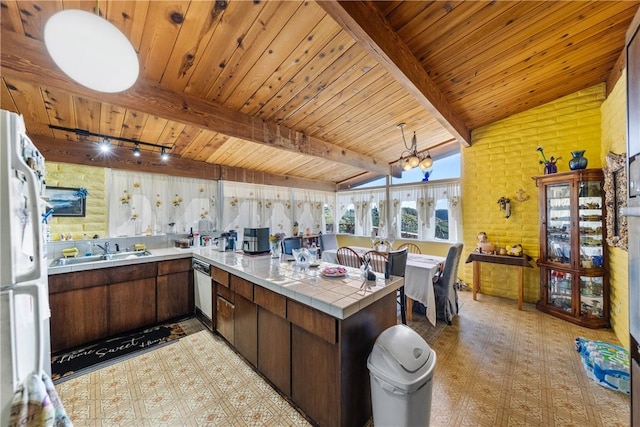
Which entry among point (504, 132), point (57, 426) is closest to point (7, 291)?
point (57, 426)

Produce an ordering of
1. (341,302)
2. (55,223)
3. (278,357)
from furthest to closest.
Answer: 1. (55,223)
2. (278,357)
3. (341,302)

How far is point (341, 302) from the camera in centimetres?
139

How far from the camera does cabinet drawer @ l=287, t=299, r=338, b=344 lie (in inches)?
54.4

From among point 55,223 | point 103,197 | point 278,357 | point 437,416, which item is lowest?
point 437,416

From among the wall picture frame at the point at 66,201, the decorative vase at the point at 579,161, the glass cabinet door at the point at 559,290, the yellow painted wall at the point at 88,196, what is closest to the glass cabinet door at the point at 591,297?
the glass cabinet door at the point at 559,290

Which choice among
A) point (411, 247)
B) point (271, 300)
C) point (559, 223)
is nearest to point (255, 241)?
point (271, 300)

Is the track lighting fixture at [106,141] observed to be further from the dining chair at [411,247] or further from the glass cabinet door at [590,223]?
the glass cabinet door at [590,223]

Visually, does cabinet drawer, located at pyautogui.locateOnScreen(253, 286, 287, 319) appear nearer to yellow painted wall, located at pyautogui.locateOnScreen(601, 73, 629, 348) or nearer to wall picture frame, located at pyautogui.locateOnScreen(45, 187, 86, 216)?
wall picture frame, located at pyautogui.locateOnScreen(45, 187, 86, 216)

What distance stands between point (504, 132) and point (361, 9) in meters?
3.70

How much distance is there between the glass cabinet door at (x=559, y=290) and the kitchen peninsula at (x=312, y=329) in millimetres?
2953

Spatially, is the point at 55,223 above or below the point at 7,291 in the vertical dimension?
above

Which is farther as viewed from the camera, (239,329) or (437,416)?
(239,329)

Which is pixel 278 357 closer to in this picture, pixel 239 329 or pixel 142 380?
pixel 239 329

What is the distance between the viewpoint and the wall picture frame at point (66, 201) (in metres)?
2.87
